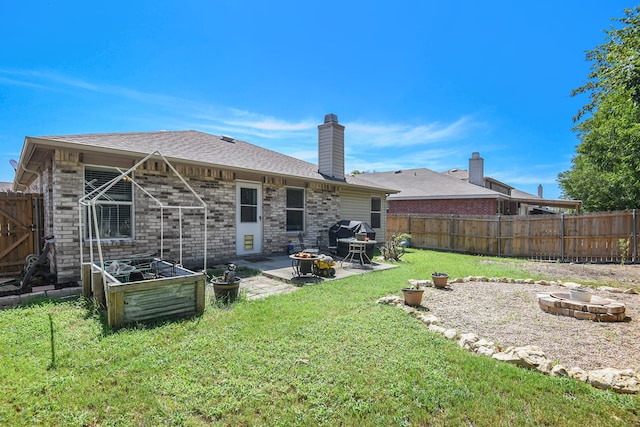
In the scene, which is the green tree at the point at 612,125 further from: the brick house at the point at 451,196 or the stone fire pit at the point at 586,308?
the stone fire pit at the point at 586,308

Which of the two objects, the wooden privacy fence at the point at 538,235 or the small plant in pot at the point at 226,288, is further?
the wooden privacy fence at the point at 538,235

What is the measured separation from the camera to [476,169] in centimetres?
1933

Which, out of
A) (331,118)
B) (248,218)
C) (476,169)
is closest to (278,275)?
(248,218)

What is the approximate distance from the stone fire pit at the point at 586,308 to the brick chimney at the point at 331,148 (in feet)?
27.7

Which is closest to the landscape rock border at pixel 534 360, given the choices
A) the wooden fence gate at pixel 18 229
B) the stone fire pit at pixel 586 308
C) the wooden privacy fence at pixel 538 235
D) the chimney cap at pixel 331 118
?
the stone fire pit at pixel 586 308

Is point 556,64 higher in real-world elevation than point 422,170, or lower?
higher

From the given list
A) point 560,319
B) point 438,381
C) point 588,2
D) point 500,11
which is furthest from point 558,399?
point 588,2

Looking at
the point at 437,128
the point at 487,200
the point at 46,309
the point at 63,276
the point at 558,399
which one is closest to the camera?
the point at 558,399

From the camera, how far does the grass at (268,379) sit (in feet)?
7.65

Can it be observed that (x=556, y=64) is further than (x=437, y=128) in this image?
No

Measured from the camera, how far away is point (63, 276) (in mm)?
6059

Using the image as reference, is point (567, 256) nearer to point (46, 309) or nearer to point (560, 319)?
point (560, 319)

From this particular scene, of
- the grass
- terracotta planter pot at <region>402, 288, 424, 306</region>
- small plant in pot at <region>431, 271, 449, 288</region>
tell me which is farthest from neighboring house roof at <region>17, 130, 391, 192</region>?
terracotta planter pot at <region>402, 288, 424, 306</region>

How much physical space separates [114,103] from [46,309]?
961 centimetres
